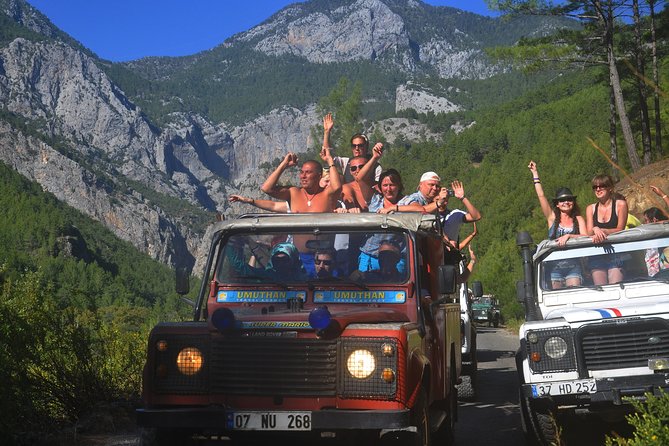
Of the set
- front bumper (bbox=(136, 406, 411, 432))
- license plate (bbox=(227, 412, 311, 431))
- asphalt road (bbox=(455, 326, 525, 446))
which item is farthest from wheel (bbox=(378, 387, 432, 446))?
asphalt road (bbox=(455, 326, 525, 446))

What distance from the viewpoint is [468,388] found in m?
12.3

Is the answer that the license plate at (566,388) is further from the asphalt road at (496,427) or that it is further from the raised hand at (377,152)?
the raised hand at (377,152)

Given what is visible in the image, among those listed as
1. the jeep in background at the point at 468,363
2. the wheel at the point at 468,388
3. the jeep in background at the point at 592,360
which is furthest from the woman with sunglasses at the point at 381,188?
the wheel at the point at 468,388

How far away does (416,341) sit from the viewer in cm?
605

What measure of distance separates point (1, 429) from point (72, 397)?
2.17m

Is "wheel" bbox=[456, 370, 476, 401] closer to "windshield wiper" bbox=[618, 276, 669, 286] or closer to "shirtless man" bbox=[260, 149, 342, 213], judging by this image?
"windshield wiper" bbox=[618, 276, 669, 286]

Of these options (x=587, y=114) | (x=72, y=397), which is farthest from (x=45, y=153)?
(x=72, y=397)

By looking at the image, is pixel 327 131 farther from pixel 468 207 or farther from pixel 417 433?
pixel 417 433

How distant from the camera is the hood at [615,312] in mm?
7422

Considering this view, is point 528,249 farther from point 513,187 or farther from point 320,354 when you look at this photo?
point 513,187

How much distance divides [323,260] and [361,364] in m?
1.36

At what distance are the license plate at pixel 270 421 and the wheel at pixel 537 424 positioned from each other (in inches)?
101

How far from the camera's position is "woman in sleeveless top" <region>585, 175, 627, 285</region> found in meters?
8.82

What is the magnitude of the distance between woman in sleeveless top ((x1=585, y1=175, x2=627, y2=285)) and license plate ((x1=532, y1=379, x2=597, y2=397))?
5.62 feet
